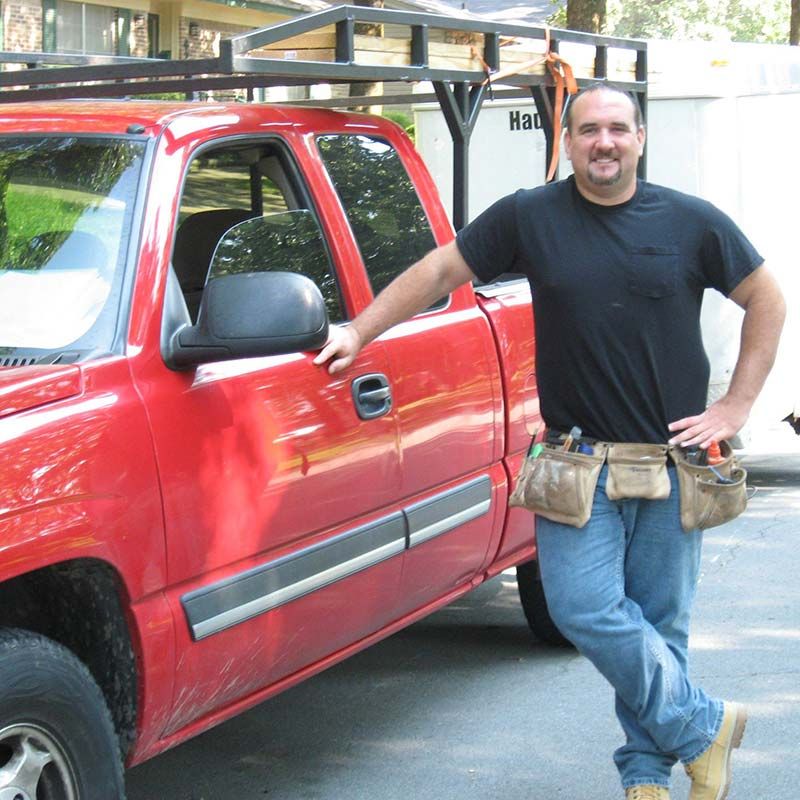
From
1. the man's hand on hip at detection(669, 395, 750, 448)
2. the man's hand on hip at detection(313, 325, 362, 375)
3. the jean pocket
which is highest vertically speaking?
the jean pocket

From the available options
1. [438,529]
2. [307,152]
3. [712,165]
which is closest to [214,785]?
[438,529]

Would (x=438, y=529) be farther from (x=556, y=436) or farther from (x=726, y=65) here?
(x=726, y=65)

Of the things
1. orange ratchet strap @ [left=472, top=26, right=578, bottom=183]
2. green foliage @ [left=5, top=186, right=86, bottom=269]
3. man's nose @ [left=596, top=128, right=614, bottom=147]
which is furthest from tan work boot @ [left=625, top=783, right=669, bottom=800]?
orange ratchet strap @ [left=472, top=26, right=578, bottom=183]

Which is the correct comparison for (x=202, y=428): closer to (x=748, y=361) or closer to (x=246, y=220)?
(x=246, y=220)

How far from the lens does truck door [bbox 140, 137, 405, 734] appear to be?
3.61 m

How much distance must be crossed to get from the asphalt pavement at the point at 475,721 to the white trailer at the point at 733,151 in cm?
245

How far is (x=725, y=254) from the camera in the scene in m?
3.88

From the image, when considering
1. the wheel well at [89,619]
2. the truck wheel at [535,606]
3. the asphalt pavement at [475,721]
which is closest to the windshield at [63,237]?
the wheel well at [89,619]

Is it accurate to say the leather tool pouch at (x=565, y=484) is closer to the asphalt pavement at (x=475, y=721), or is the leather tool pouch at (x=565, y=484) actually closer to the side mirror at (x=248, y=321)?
the side mirror at (x=248, y=321)

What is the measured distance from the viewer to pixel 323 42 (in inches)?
182

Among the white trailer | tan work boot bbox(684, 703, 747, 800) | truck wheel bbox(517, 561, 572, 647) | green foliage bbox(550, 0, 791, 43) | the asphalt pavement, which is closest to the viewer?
tan work boot bbox(684, 703, 747, 800)

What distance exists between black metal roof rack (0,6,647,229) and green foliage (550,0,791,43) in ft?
103

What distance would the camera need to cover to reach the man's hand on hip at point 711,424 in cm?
392

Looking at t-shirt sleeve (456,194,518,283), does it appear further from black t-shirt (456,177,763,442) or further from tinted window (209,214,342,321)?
tinted window (209,214,342,321)
